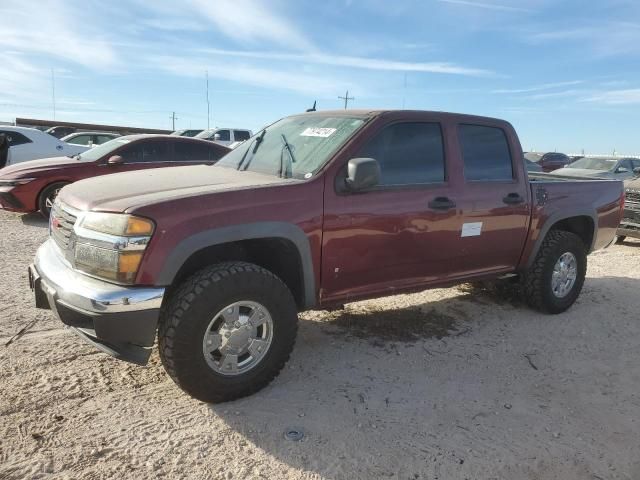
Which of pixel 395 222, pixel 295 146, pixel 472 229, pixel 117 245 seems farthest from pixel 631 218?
pixel 117 245

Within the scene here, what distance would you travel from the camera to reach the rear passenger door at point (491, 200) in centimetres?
420

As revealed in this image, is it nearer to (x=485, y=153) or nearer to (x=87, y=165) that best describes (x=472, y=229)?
(x=485, y=153)

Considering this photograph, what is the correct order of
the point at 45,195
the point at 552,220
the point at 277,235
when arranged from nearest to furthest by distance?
the point at 277,235, the point at 552,220, the point at 45,195

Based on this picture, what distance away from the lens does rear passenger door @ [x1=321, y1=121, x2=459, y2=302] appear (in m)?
3.48

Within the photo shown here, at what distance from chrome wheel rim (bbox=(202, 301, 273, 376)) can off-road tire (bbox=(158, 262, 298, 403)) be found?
0.11ft

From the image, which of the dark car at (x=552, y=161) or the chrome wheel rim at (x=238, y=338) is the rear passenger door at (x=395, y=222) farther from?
the dark car at (x=552, y=161)

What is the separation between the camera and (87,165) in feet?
27.4

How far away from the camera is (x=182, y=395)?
10.6ft

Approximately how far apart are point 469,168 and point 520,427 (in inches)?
81.0

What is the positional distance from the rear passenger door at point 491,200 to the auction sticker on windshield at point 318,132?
1.14 meters

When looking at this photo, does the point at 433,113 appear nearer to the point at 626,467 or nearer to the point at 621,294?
the point at 626,467

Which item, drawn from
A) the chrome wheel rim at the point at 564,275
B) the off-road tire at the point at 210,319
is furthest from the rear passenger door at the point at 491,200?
the off-road tire at the point at 210,319

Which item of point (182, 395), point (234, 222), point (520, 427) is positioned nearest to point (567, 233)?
point (520, 427)

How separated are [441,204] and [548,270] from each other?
1717mm
